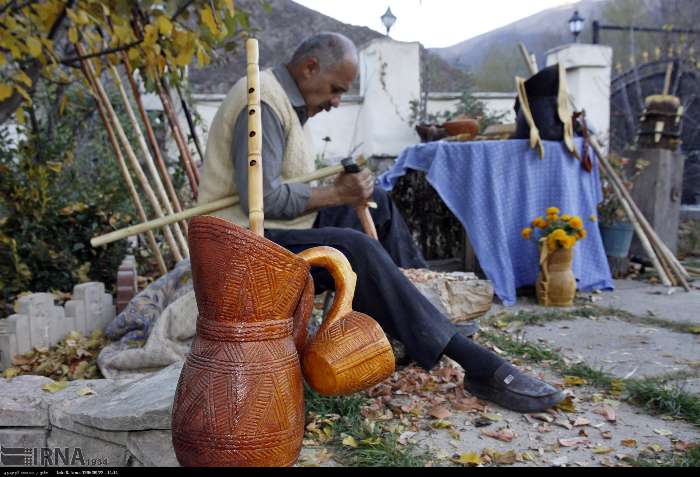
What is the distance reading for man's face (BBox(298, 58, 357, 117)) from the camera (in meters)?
2.39

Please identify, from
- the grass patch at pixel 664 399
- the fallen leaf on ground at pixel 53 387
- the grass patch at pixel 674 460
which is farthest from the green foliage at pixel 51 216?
the grass patch at pixel 674 460

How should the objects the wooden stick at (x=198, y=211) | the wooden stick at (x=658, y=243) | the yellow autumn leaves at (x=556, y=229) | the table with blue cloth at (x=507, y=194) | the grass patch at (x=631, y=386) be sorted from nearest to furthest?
the grass patch at (x=631, y=386), the wooden stick at (x=198, y=211), the yellow autumn leaves at (x=556, y=229), the table with blue cloth at (x=507, y=194), the wooden stick at (x=658, y=243)

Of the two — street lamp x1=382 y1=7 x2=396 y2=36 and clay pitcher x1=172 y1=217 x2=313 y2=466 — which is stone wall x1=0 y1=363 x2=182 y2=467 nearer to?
clay pitcher x1=172 y1=217 x2=313 y2=466

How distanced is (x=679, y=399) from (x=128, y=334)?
2.17 metres

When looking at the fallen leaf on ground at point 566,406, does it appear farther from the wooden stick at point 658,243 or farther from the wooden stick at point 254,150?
the wooden stick at point 658,243

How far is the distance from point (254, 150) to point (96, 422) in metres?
0.92

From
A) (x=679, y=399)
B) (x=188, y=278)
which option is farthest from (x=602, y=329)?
(x=188, y=278)

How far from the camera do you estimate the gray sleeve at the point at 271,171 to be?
2.21 metres

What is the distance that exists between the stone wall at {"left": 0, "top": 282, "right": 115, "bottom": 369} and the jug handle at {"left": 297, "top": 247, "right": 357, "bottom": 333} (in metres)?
1.73

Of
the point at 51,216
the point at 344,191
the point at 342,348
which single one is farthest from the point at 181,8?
the point at 342,348

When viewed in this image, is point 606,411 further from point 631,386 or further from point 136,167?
point 136,167

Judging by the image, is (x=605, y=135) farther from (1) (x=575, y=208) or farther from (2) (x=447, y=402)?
(2) (x=447, y=402)

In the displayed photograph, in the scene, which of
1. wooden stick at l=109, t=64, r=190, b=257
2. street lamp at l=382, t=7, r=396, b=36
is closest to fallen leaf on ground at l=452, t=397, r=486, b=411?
wooden stick at l=109, t=64, r=190, b=257

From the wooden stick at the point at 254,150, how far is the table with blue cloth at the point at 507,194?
9.15ft
